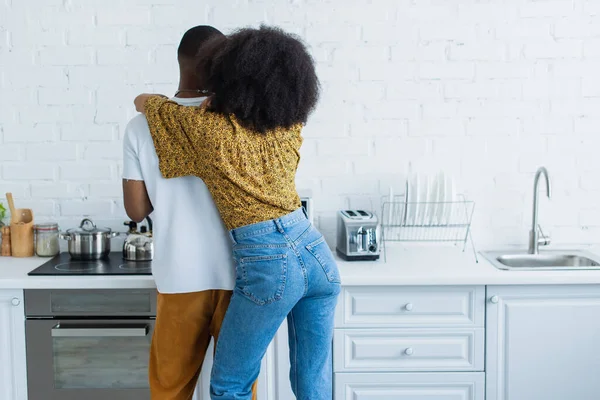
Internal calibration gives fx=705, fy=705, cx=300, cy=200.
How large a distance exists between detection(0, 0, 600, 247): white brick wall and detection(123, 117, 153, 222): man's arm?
37.4 inches

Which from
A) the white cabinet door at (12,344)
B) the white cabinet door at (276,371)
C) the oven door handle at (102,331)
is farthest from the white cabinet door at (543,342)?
the white cabinet door at (12,344)

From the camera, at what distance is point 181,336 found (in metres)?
2.13

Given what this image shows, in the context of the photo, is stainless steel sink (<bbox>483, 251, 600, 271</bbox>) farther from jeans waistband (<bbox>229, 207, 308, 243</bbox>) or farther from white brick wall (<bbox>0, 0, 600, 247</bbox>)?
jeans waistband (<bbox>229, 207, 308, 243</bbox>)

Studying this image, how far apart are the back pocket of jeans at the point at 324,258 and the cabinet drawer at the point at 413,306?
1.79 ft

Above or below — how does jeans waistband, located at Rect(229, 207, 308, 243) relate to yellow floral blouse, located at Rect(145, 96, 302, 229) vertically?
below

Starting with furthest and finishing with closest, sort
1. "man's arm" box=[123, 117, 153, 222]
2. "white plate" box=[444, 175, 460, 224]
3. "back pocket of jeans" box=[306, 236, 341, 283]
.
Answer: "white plate" box=[444, 175, 460, 224] → "man's arm" box=[123, 117, 153, 222] → "back pocket of jeans" box=[306, 236, 341, 283]

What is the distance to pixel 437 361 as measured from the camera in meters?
2.50

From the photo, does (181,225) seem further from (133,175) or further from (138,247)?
(138,247)

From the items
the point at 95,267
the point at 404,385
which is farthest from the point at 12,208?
the point at 404,385

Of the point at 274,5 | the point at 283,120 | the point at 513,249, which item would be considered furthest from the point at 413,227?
the point at 283,120

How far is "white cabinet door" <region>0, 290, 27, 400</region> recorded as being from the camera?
2.46 meters

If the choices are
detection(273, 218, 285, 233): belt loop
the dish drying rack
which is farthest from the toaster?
detection(273, 218, 285, 233): belt loop

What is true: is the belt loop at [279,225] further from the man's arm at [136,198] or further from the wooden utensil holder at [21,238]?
the wooden utensil holder at [21,238]

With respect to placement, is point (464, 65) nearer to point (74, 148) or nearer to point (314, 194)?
point (314, 194)
